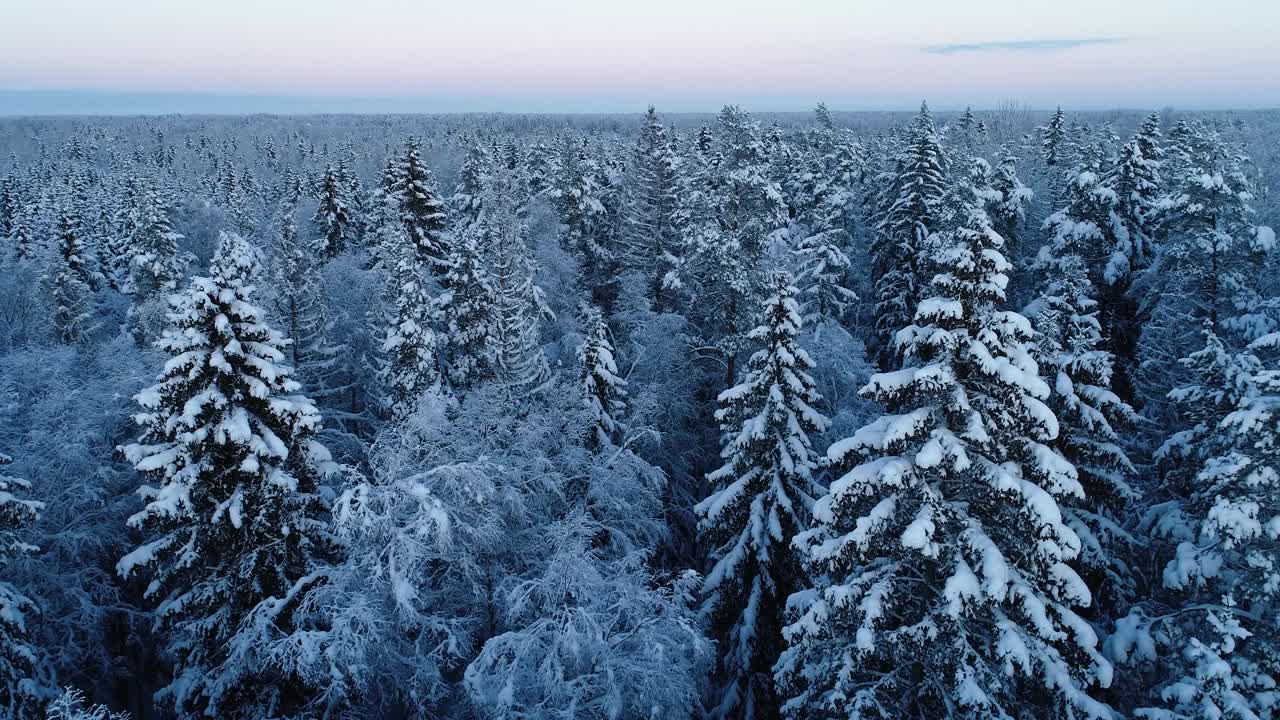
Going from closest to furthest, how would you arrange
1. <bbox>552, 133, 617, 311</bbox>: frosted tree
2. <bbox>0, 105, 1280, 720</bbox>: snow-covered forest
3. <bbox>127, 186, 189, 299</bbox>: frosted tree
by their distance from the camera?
1. <bbox>0, 105, 1280, 720</bbox>: snow-covered forest
2. <bbox>127, 186, 189, 299</bbox>: frosted tree
3. <bbox>552, 133, 617, 311</bbox>: frosted tree

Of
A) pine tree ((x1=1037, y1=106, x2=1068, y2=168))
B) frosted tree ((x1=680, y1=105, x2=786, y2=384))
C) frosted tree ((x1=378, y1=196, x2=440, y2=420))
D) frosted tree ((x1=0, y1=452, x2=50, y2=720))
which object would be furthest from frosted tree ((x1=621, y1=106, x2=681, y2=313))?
pine tree ((x1=1037, y1=106, x2=1068, y2=168))

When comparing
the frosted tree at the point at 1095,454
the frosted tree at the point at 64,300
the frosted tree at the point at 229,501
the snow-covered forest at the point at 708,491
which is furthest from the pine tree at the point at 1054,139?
the frosted tree at the point at 64,300

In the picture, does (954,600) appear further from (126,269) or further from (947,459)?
(126,269)

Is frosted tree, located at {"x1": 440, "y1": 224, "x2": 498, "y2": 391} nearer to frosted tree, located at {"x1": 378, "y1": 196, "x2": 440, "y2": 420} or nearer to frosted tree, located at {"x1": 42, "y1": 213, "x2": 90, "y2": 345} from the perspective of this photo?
frosted tree, located at {"x1": 378, "y1": 196, "x2": 440, "y2": 420}

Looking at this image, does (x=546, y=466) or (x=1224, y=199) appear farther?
(x=1224, y=199)

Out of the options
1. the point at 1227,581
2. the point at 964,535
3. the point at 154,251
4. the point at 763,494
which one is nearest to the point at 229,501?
the point at 763,494

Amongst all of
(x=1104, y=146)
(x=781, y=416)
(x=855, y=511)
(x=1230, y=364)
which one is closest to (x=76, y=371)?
(x=781, y=416)
